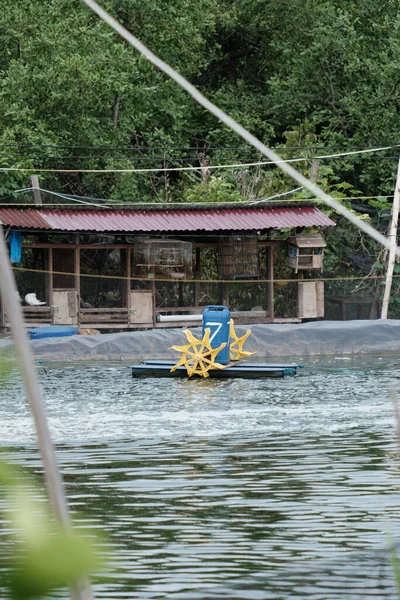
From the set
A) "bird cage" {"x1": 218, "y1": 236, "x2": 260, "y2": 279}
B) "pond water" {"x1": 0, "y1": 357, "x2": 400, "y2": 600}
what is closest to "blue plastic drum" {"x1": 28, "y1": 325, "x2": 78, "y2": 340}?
"bird cage" {"x1": 218, "y1": 236, "x2": 260, "y2": 279}

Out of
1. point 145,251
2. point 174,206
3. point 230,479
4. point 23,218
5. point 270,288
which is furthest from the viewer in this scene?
point 174,206

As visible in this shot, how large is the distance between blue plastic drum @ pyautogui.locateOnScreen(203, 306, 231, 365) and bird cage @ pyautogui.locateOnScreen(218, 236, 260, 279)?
698cm

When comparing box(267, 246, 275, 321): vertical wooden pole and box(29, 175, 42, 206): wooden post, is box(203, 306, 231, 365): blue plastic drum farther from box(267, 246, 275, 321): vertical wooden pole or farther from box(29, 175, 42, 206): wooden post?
box(29, 175, 42, 206): wooden post

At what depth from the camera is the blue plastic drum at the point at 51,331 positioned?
25.7m

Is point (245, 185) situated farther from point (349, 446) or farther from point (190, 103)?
point (349, 446)

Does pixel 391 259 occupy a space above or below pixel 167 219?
below

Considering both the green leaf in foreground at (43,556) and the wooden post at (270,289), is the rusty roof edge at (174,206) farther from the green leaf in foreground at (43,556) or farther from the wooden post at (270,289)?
the green leaf in foreground at (43,556)

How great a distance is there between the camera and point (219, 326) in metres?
22.0

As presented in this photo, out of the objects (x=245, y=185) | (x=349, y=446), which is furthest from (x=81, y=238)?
(x=349, y=446)

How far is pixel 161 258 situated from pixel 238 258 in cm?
220

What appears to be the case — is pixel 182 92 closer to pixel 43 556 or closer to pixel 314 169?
pixel 314 169

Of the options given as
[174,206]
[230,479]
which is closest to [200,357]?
[174,206]

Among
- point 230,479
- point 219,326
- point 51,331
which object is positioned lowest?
point 230,479

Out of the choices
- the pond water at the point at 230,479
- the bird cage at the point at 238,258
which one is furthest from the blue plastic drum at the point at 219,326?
the bird cage at the point at 238,258
